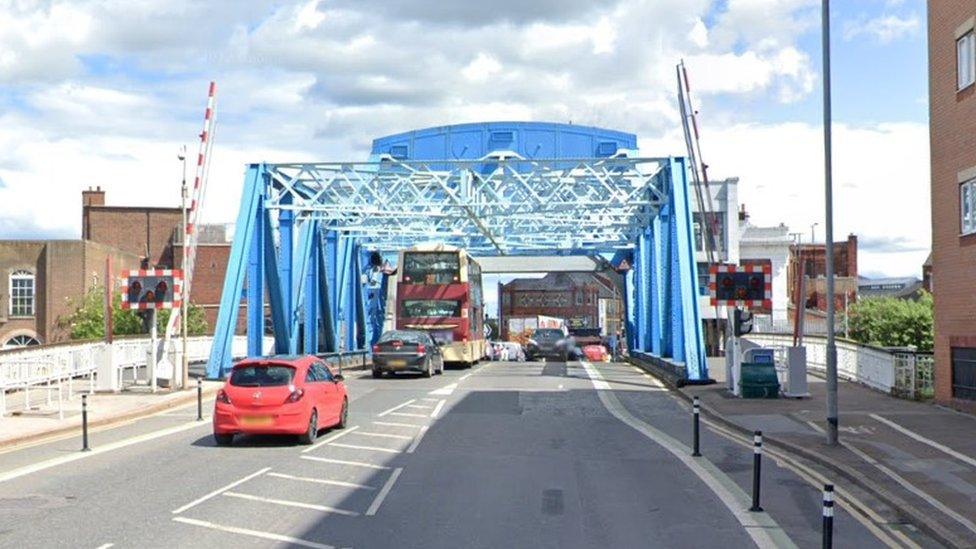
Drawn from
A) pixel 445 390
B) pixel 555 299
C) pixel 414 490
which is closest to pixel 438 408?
pixel 445 390

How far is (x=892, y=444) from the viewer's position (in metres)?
17.3

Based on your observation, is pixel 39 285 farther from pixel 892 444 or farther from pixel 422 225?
pixel 892 444

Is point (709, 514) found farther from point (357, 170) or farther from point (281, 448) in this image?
point (357, 170)

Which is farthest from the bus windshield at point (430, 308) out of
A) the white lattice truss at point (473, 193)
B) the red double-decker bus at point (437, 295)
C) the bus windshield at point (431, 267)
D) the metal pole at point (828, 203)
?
the metal pole at point (828, 203)

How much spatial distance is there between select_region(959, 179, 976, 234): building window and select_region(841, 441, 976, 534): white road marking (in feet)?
22.5

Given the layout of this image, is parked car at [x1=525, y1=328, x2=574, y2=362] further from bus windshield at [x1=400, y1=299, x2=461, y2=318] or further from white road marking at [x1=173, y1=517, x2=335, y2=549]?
white road marking at [x1=173, y1=517, x2=335, y2=549]

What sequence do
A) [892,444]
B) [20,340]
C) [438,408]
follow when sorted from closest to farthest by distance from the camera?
[892,444] → [438,408] → [20,340]

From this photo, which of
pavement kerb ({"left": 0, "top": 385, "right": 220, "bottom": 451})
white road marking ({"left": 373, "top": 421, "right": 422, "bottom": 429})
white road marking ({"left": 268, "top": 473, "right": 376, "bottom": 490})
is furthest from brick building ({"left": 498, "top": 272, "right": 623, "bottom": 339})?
white road marking ({"left": 268, "top": 473, "right": 376, "bottom": 490})

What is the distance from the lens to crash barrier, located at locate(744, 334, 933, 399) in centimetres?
2533

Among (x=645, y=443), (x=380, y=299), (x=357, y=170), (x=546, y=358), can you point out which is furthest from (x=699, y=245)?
(x=645, y=443)

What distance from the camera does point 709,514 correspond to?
1186cm

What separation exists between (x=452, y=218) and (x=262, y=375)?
28.1 meters

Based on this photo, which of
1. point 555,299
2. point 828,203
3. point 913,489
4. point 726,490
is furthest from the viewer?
point 555,299

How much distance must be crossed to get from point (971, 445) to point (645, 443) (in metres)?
4.98
